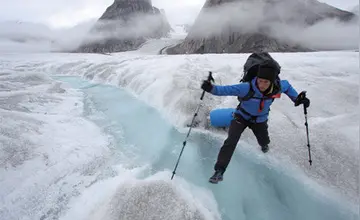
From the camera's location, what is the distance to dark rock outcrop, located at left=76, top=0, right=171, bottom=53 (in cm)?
11753

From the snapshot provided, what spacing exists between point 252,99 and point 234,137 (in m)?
0.73

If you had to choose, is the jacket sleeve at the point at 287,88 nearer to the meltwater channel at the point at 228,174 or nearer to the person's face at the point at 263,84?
the person's face at the point at 263,84

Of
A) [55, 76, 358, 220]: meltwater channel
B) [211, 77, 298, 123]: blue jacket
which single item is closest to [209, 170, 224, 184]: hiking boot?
[55, 76, 358, 220]: meltwater channel

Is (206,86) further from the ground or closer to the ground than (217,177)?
further from the ground

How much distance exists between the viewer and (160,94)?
357 inches

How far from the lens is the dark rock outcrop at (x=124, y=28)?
11753 cm

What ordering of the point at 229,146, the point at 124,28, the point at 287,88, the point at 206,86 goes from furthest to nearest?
the point at 124,28 < the point at 287,88 < the point at 229,146 < the point at 206,86

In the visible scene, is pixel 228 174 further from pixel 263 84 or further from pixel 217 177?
pixel 263 84

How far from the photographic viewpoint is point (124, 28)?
406 ft

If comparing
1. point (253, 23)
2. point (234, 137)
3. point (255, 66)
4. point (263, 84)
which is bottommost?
point (234, 137)

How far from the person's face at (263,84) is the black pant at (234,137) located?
70 cm

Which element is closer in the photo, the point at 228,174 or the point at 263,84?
the point at 263,84

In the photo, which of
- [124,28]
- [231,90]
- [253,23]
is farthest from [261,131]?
[124,28]

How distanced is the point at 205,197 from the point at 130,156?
1988mm
